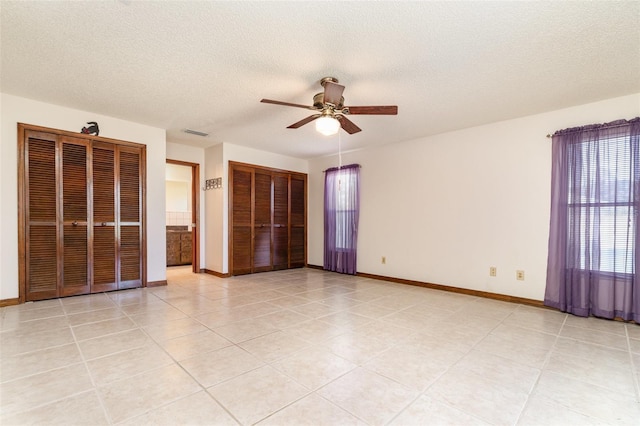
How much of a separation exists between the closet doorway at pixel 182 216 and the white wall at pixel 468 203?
10.4 ft

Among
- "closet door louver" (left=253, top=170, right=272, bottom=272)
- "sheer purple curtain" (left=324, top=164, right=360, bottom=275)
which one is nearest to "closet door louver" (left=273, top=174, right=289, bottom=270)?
"closet door louver" (left=253, top=170, right=272, bottom=272)

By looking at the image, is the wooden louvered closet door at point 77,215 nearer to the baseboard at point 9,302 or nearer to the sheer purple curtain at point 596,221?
the baseboard at point 9,302

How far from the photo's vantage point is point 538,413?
1.59m

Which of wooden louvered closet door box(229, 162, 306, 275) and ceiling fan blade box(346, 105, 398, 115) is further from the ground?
ceiling fan blade box(346, 105, 398, 115)

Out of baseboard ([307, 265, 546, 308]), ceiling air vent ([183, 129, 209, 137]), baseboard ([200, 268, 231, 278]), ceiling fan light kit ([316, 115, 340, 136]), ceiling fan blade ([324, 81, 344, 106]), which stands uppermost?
ceiling air vent ([183, 129, 209, 137])

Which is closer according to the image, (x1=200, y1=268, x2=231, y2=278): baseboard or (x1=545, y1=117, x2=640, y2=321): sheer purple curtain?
(x1=545, y1=117, x2=640, y2=321): sheer purple curtain

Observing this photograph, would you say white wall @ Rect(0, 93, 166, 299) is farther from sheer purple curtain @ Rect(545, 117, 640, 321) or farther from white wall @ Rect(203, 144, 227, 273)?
sheer purple curtain @ Rect(545, 117, 640, 321)

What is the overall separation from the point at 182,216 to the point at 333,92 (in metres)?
6.59

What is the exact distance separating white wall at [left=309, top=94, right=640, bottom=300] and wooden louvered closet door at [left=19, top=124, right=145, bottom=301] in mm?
3800

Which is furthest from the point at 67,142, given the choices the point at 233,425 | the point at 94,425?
the point at 233,425

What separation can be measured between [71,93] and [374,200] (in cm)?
449

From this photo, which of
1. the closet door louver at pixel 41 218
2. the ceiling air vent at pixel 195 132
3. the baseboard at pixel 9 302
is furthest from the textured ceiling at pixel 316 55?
the baseboard at pixel 9 302

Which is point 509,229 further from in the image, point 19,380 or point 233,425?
point 19,380

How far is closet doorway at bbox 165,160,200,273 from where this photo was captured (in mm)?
5734
